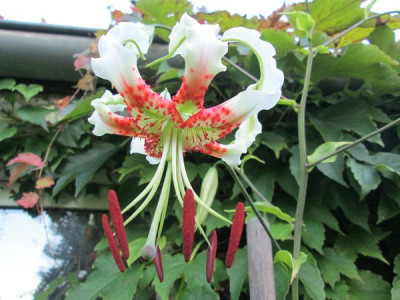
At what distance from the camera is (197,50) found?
1.55 feet

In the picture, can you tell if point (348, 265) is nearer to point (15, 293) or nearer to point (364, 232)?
point (364, 232)

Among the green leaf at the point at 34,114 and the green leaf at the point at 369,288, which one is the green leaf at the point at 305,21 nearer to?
the green leaf at the point at 369,288

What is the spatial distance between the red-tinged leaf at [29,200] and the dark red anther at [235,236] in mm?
811

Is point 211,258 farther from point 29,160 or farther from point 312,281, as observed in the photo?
point 29,160

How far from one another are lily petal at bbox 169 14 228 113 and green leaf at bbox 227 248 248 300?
1.70 ft

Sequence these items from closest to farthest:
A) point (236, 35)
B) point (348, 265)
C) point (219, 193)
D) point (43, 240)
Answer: point (236, 35)
point (348, 265)
point (219, 193)
point (43, 240)

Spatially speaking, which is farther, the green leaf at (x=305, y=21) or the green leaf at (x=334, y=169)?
the green leaf at (x=334, y=169)

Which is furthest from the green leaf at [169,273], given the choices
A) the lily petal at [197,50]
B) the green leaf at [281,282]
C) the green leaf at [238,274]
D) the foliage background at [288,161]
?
the lily petal at [197,50]

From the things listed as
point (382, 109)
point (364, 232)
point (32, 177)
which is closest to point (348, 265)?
point (364, 232)

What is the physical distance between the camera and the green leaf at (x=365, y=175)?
96 cm

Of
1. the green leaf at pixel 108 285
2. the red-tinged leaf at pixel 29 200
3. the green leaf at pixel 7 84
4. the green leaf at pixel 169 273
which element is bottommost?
the green leaf at pixel 108 285

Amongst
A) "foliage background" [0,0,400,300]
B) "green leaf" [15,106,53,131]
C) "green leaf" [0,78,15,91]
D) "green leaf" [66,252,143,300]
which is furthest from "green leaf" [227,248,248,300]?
"green leaf" [0,78,15,91]

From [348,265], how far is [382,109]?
48 cm

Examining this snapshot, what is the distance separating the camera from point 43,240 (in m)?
1.29
